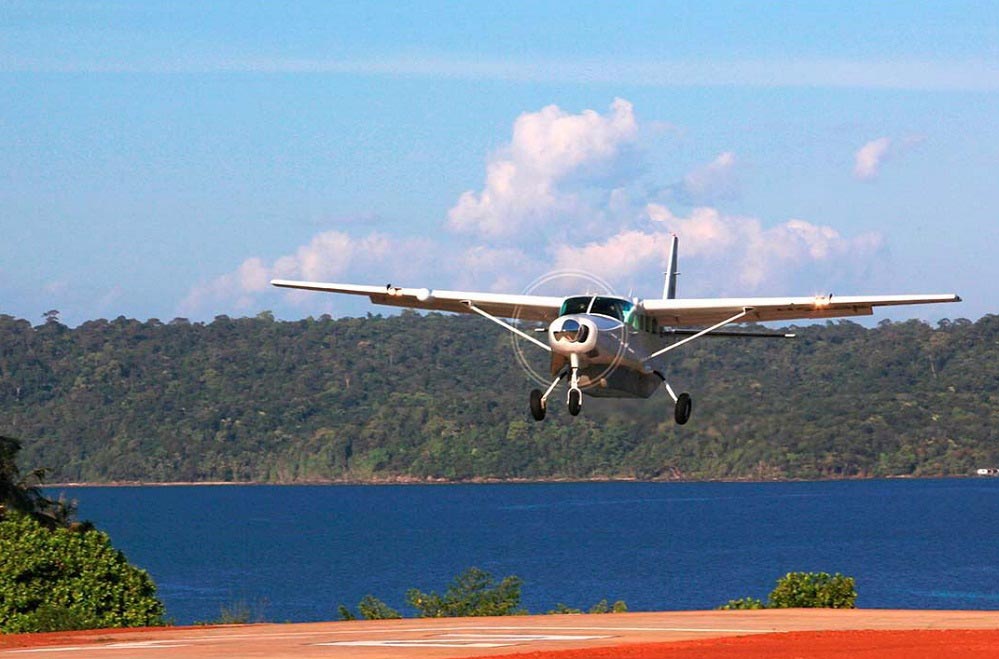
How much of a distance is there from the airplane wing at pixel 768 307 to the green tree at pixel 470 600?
1585 cm

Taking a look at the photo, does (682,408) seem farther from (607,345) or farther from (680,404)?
(607,345)

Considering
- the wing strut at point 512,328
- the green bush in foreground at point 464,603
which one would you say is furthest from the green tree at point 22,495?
the wing strut at point 512,328

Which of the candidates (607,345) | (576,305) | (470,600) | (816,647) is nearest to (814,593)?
(470,600)

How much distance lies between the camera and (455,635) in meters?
36.0

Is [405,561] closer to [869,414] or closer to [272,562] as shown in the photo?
[272,562]

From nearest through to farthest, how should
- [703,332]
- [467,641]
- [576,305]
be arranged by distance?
[467,641] < [576,305] < [703,332]

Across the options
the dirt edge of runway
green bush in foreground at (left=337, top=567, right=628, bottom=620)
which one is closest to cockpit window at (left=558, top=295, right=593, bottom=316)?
the dirt edge of runway

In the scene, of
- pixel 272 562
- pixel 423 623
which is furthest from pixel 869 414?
pixel 423 623

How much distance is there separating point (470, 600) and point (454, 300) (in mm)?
16235

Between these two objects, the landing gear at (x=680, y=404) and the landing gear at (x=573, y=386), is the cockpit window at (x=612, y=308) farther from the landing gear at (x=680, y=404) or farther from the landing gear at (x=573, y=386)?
the landing gear at (x=680, y=404)

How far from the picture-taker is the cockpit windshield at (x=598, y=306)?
3450 cm

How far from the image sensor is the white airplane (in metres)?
33.2

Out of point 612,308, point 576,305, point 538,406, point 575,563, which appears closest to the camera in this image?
point 576,305

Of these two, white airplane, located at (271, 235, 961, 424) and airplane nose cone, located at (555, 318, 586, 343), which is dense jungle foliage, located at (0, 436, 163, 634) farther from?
airplane nose cone, located at (555, 318, 586, 343)
